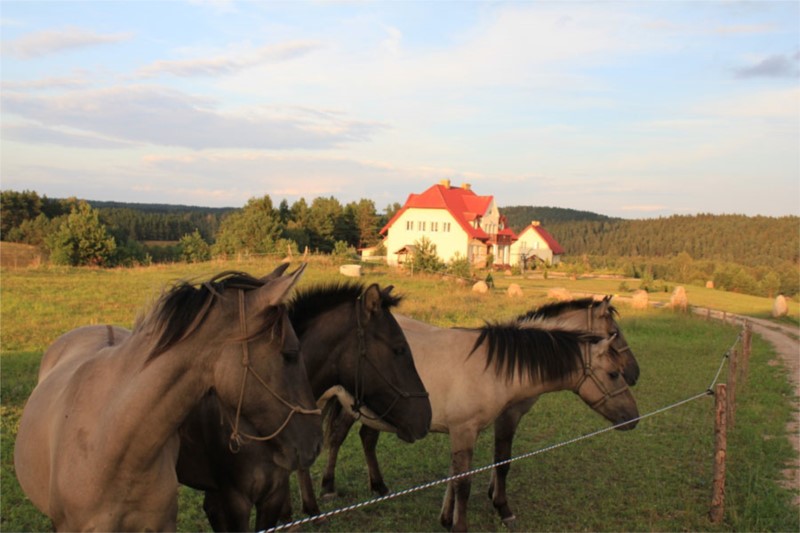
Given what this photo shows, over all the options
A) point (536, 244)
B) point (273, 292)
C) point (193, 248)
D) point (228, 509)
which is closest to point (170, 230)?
point (193, 248)

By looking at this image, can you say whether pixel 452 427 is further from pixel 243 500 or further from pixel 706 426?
pixel 706 426

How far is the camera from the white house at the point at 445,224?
53.1m

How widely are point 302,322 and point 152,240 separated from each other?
272 feet

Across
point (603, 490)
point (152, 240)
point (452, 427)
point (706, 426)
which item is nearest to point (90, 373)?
point (452, 427)

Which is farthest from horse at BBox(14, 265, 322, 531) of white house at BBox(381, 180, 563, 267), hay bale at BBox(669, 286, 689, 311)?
white house at BBox(381, 180, 563, 267)

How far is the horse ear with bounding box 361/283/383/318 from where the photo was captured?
13.7ft

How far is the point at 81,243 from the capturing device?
120 feet

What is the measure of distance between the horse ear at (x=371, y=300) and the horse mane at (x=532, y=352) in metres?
1.66

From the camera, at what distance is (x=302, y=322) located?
4.31 m

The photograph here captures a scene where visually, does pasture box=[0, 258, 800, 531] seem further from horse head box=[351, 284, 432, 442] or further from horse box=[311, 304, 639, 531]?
horse head box=[351, 284, 432, 442]

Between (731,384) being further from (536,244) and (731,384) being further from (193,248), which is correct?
(536,244)

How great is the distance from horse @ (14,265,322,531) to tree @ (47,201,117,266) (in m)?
38.9

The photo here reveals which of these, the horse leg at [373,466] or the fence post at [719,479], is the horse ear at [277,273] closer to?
the horse leg at [373,466]

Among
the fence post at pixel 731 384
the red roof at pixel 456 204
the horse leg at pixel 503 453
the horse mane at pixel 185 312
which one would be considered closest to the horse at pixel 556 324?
the horse leg at pixel 503 453
